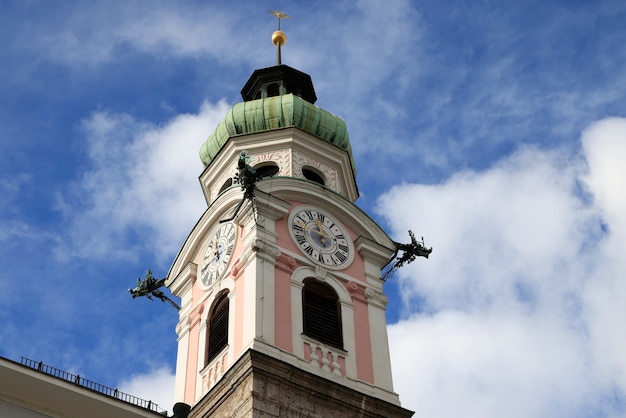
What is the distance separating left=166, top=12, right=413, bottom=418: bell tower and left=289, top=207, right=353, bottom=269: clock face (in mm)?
29

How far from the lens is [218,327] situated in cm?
2462

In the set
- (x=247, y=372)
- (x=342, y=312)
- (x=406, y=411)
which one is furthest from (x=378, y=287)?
(x=247, y=372)

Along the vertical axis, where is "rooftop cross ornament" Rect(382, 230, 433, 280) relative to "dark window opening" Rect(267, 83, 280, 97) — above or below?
below

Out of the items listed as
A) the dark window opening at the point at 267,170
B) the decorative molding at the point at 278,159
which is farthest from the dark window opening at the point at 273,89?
the dark window opening at the point at 267,170

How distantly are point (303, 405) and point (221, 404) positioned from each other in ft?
5.50

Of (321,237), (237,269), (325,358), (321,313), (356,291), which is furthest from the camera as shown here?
(321,237)

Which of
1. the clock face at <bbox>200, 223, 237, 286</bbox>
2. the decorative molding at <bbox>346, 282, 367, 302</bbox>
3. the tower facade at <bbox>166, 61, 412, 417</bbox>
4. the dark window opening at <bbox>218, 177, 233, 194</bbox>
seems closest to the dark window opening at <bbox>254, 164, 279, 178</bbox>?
the tower facade at <bbox>166, 61, 412, 417</bbox>

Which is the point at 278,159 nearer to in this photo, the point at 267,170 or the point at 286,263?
the point at 267,170

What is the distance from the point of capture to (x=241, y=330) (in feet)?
75.8

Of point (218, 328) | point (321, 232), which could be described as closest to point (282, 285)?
point (218, 328)

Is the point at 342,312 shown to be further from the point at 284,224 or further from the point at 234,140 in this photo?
the point at 234,140

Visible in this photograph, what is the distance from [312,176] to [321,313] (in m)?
5.68

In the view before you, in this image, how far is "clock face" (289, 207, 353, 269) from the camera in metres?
25.4

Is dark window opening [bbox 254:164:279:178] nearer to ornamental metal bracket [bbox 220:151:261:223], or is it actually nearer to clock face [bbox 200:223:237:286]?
clock face [bbox 200:223:237:286]
